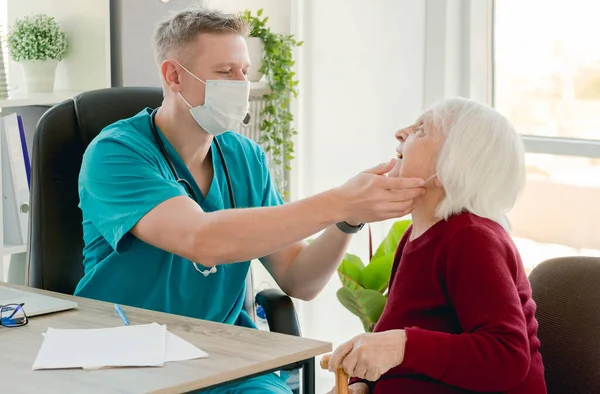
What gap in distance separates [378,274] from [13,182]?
1088mm

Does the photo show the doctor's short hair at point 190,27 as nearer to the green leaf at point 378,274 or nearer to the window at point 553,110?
the green leaf at point 378,274

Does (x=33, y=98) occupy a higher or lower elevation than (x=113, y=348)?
higher

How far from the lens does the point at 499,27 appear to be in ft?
9.71

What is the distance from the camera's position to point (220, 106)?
208cm

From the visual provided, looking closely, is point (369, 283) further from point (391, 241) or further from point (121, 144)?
point (121, 144)

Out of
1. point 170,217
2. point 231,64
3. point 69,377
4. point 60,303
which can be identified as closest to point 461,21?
point 231,64

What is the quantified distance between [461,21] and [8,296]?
1.77 meters

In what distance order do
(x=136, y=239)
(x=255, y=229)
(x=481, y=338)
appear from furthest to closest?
(x=136, y=239) < (x=255, y=229) < (x=481, y=338)

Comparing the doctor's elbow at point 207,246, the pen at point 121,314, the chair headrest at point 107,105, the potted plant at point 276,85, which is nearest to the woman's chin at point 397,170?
the doctor's elbow at point 207,246

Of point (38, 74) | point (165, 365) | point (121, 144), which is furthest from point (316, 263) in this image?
point (38, 74)

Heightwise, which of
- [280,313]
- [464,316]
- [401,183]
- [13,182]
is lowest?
[280,313]

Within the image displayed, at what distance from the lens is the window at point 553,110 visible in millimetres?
2781

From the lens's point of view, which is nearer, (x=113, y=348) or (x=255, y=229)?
(x=113, y=348)

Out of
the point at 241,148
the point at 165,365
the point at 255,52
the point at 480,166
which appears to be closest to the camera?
the point at 165,365
